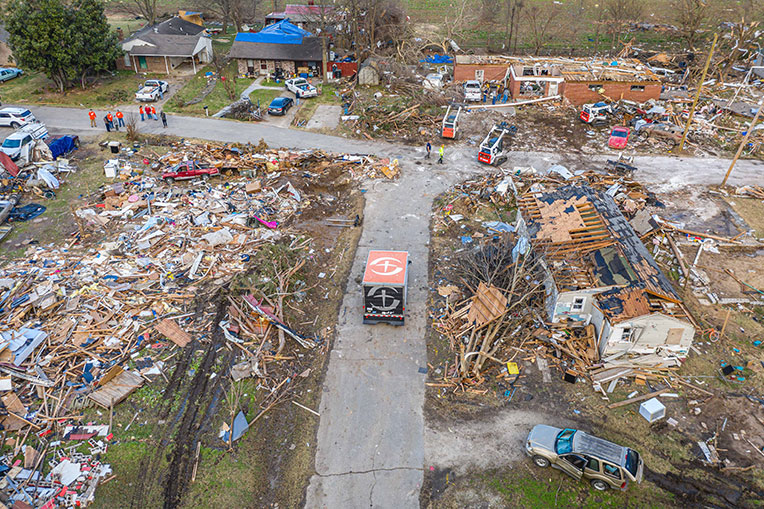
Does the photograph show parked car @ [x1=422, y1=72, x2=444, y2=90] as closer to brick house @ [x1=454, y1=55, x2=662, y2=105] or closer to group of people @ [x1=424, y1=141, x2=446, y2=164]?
brick house @ [x1=454, y1=55, x2=662, y2=105]

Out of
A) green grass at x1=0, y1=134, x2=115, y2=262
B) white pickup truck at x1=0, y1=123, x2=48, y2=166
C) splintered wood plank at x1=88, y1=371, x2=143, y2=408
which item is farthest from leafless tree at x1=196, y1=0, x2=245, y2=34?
splintered wood plank at x1=88, y1=371, x2=143, y2=408

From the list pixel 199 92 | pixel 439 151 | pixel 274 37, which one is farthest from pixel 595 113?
pixel 199 92

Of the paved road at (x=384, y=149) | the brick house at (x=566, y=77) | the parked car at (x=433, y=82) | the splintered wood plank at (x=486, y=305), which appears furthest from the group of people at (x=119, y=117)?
the splintered wood plank at (x=486, y=305)

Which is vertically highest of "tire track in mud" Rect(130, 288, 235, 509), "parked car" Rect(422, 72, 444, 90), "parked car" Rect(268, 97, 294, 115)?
"parked car" Rect(422, 72, 444, 90)

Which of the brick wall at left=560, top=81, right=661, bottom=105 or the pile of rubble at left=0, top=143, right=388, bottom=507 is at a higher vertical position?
the brick wall at left=560, top=81, right=661, bottom=105

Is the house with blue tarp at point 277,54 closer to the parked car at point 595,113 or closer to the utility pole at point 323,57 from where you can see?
the utility pole at point 323,57

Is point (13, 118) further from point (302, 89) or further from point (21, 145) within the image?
point (302, 89)
